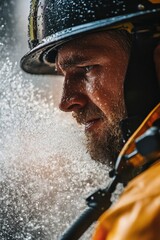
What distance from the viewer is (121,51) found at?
2.18 meters

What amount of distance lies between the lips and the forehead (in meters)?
0.35

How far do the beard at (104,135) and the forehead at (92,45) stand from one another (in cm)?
30

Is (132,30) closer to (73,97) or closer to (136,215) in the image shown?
(73,97)

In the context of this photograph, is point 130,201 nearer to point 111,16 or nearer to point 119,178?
point 119,178

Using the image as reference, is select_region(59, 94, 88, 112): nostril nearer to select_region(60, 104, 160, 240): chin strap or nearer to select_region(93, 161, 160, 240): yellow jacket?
select_region(60, 104, 160, 240): chin strap

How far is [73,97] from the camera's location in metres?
2.32

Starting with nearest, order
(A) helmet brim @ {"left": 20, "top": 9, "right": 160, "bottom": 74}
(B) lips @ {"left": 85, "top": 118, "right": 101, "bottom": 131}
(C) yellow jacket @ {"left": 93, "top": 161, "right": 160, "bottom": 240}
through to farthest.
Result: (C) yellow jacket @ {"left": 93, "top": 161, "right": 160, "bottom": 240}, (A) helmet brim @ {"left": 20, "top": 9, "right": 160, "bottom": 74}, (B) lips @ {"left": 85, "top": 118, "right": 101, "bottom": 131}

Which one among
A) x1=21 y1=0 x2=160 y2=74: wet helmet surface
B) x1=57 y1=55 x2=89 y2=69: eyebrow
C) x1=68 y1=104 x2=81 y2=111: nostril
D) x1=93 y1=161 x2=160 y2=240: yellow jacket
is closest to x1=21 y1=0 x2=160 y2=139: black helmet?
x1=21 y1=0 x2=160 y2=74: wet helmet surface

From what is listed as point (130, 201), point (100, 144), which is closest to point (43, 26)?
point (100, 144)

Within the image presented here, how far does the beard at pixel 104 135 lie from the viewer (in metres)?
2.16

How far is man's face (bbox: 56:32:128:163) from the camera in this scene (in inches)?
85.2

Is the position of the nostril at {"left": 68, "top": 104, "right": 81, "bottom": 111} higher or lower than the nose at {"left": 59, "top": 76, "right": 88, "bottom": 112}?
lower

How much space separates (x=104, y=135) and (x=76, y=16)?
26.1 inches

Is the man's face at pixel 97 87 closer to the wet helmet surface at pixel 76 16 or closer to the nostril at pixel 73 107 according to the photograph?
the nostril at pixel 73 107
